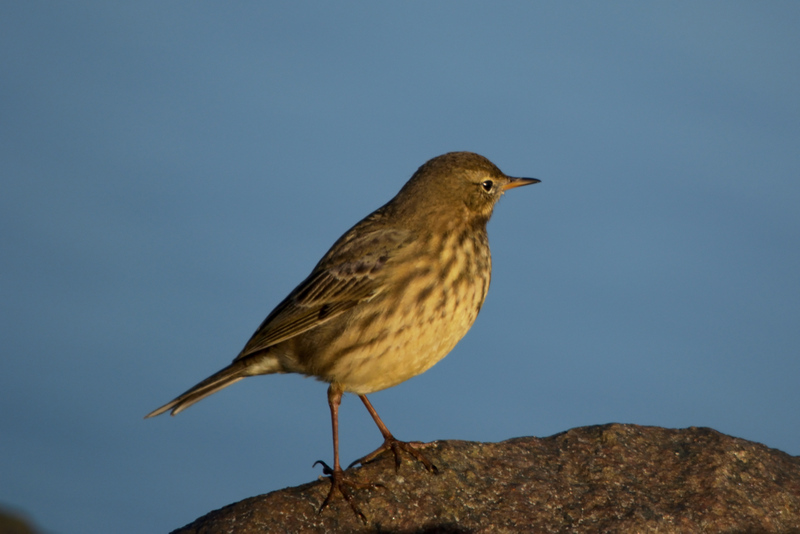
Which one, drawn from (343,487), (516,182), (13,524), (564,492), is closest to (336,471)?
(343,487)

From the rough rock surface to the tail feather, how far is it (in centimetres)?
125

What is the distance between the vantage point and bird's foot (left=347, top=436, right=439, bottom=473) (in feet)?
26.2

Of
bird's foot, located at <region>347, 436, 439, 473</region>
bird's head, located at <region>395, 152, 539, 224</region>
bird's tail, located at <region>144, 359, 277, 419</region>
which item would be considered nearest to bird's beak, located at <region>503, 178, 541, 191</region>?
bird's head, located at <region>395, 152, 539, 224</region>

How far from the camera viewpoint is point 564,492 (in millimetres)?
7816

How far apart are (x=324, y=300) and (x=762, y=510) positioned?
406cm

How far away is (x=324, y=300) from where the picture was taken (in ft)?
27.2

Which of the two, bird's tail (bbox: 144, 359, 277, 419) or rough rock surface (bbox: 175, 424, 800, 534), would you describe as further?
bird's tail (bbox: 144, 359, 277, 419)

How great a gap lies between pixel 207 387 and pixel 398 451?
73.4 inches

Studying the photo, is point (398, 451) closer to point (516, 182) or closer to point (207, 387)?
point (207, 387)

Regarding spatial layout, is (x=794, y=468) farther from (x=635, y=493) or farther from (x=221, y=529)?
(x=221, y=529)

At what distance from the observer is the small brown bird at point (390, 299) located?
7840 millimetres

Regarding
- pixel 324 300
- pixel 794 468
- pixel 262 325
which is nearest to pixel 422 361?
pixel 324 300

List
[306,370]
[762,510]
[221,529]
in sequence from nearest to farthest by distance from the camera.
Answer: [221,529]
[762,510]
[306,370]

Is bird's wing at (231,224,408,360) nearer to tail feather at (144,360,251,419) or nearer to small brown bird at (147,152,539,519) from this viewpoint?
small brown bird at (147,152,539,519)
